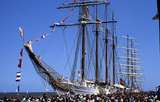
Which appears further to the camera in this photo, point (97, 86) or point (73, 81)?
point (97, 86)

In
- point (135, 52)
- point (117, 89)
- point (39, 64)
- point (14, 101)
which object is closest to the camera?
point (14, 101)

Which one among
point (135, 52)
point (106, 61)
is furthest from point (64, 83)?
point (135, 52)

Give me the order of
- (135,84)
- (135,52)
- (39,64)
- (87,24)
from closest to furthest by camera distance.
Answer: (39,64) < (87,24) < (135,84) < (135,52)

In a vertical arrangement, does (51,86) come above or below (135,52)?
below

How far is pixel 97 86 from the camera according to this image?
68.0 metres

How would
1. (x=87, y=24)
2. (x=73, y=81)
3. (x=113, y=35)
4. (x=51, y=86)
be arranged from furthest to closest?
(x=113, y=35)
(x=87, y=24)
(x=73, y=81)
(x=51, y=86)

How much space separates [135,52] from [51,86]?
Answer: 86.6 meters

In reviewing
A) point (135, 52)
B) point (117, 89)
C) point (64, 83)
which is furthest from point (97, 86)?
point (135, 52)

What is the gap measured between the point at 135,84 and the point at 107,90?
188 feet

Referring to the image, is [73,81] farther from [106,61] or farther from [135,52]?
[135,52]

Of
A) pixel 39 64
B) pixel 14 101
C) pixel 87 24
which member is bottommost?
pixel 14 101

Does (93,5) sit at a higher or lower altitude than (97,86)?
higher

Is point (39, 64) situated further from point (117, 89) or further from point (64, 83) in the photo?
point (117, 89)

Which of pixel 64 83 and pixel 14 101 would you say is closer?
pixel 14 101
